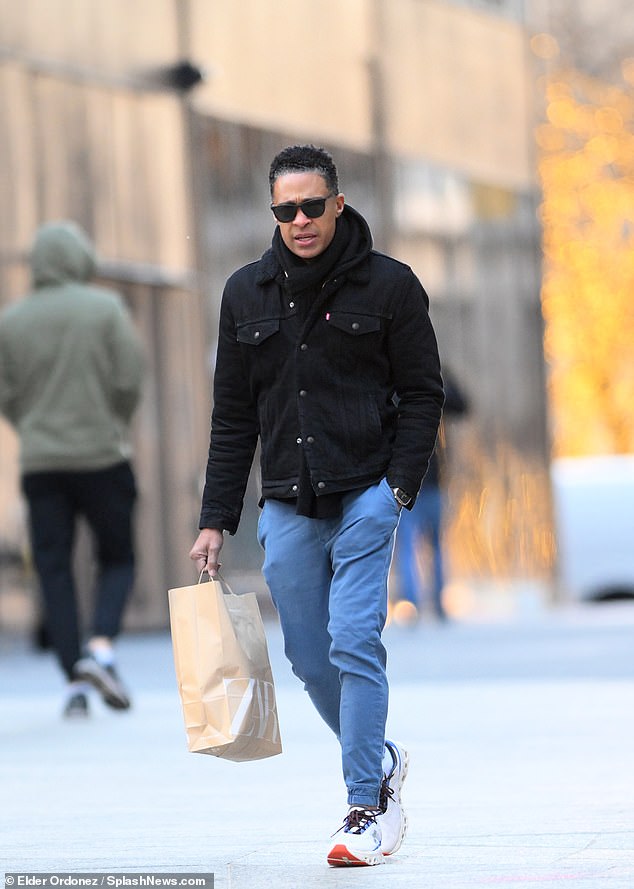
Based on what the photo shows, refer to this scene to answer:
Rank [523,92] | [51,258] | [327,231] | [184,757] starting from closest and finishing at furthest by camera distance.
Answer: [327,231] → [184,757] → [51,258] → [523,92]

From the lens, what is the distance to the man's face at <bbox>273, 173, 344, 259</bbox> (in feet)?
18.9

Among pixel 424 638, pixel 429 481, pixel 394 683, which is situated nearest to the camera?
pixel 394 683

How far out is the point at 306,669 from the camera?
5863mm

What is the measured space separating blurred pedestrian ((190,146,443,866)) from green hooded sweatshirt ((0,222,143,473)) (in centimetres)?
394

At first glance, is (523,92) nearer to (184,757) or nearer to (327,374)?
(184,757)

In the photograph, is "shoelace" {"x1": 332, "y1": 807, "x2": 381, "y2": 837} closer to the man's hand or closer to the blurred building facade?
the man's hand

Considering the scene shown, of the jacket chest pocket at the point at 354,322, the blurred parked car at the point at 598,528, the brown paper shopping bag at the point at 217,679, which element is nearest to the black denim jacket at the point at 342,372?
the jacket chest pocket at the point at 354,322

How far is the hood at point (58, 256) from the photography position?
33.2 ft

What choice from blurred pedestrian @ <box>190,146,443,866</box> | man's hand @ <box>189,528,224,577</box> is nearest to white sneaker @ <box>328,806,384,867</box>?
blurred pedestrian @ <box>190,146,443,866</box>

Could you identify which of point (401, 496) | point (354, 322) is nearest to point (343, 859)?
point (401, 496)

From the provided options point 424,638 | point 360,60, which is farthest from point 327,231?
point 360,60

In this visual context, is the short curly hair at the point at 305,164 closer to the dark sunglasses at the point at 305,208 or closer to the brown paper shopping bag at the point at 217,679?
the dark sunglasses at the point at 305,208

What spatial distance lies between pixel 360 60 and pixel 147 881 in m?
13.5

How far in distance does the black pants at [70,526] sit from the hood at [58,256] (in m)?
0.93
